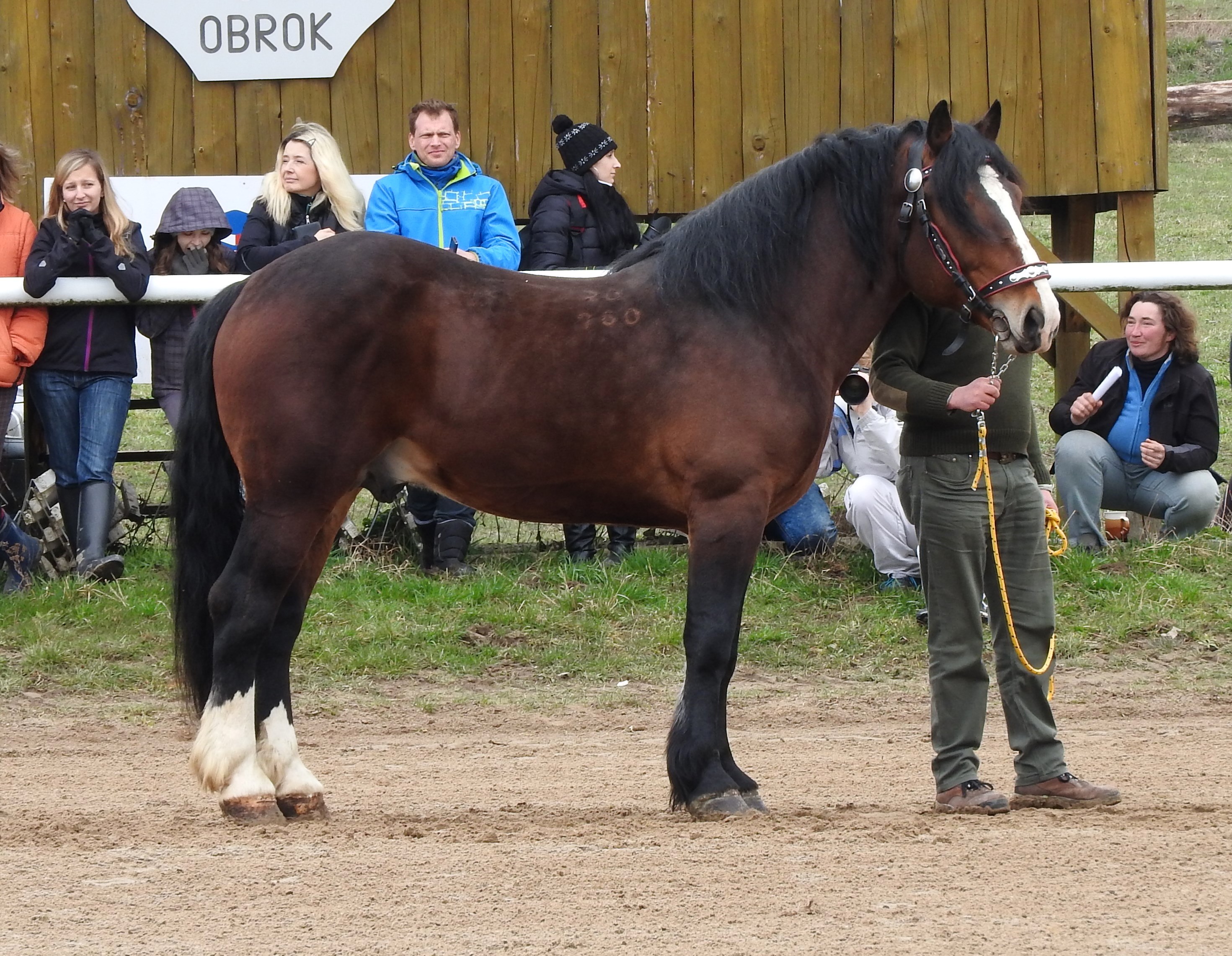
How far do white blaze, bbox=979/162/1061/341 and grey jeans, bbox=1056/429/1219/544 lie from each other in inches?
137

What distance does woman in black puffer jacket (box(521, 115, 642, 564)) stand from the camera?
7.76 metres

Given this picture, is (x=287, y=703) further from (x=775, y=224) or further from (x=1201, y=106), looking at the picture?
(x=1201, y=106)

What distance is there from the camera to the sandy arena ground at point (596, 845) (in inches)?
137

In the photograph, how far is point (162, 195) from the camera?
8.45 metres

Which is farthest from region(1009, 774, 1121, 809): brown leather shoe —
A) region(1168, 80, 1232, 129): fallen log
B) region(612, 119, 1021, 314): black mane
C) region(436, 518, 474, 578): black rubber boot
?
region(1168, 80, 1232, 129): fallen log

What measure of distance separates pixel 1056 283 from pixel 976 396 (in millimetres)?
3085

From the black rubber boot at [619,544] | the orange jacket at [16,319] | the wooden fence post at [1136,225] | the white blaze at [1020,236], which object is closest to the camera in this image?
the white blaze at [1020,236]

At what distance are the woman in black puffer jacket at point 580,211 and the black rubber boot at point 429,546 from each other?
30.9 inches

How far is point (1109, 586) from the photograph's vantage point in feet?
25.0

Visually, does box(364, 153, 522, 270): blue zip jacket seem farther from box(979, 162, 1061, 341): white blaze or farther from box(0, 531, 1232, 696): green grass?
box(979, 162, 1061, 341): white blaze

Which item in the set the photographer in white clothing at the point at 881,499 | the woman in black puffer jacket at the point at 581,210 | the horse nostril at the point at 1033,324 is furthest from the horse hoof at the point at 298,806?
the photographer in white clothing at the point at 881,499

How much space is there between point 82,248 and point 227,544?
2.95 meters

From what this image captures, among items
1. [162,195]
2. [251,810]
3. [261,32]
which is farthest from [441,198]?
[251,810]

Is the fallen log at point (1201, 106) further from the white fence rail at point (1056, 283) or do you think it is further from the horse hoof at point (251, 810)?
the horse hoof at point (251, 810)
